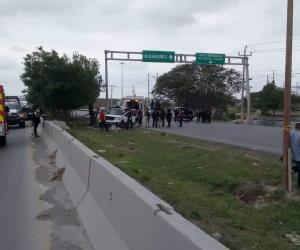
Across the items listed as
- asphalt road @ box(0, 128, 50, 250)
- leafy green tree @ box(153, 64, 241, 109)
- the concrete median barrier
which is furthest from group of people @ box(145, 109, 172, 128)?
leafy green tree @ box(153, 64, 241, 109)

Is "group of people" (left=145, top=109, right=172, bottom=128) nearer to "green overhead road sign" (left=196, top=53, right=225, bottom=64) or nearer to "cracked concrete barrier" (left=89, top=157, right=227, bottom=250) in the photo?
"green overhead road sign" (left=196, top=53, right=225, bottom=64)

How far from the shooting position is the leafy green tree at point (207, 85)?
89.4 meters

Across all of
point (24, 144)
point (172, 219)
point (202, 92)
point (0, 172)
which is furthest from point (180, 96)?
point (172, 219)

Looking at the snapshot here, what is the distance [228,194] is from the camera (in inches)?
414

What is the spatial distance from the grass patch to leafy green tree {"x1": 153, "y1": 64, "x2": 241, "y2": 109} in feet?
237

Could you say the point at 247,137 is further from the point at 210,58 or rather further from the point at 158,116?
the point at 210,58

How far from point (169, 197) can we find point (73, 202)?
1723mm

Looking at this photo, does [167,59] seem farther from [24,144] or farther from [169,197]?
[169,197]

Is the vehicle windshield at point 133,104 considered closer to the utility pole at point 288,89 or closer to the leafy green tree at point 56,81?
the leafy green tree at point 56,81

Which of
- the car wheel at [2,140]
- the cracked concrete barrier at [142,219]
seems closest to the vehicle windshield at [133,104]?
the car wheel at [2,140]

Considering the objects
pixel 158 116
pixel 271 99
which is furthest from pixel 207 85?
pixel 158 116

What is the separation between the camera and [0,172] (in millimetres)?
13992

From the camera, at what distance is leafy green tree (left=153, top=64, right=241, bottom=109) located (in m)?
89.4

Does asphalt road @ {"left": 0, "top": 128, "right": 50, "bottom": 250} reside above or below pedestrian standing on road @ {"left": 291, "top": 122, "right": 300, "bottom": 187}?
below
